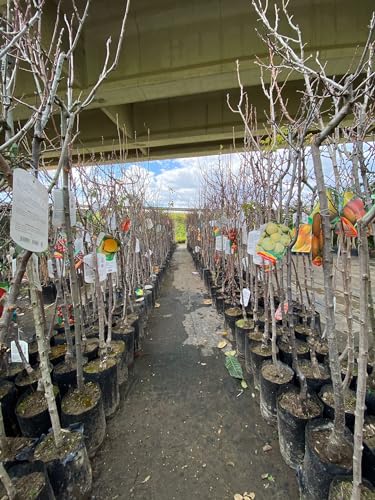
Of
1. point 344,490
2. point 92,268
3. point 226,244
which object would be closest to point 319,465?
point 344,490

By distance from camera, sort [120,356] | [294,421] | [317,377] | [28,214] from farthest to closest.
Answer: [120,356]
[317,377]
[294,421]
[28,214]

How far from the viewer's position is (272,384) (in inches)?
64.7

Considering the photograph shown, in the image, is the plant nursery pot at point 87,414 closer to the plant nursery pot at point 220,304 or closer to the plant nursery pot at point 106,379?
the plant nursery pot at point 106,379

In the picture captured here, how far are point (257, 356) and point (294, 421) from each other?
0.65 meters

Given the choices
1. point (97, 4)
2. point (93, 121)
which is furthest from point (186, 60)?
point (93, 121)

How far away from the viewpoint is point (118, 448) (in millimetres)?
1604

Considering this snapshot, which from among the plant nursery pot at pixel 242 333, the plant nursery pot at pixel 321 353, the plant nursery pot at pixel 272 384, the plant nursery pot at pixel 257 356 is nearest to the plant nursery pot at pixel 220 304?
the plant nursery pot at pixel 242 333

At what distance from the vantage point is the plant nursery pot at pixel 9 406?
166 cm

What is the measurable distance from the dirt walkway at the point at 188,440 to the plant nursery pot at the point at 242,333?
0.77ft

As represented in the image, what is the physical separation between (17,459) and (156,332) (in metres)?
2.36

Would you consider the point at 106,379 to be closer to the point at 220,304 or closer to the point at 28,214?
the point at 28,214

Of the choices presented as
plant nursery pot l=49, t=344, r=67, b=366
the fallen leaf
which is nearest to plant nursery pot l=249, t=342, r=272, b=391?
the fallen leaf

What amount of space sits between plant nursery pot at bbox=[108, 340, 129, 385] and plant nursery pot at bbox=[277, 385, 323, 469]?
4.44ft

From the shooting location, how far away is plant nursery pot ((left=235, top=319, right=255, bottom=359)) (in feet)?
8.08
